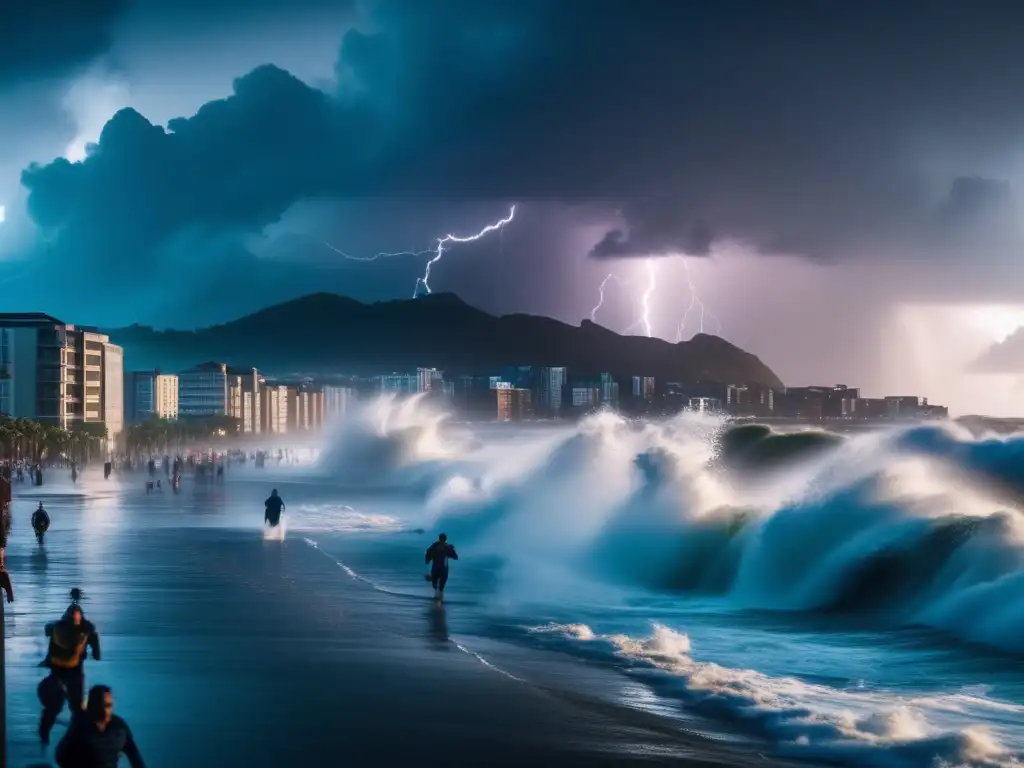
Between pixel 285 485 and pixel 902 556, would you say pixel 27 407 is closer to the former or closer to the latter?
pixel 285 485

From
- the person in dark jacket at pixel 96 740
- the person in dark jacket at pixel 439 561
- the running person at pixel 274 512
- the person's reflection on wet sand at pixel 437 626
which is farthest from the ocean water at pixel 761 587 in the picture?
the person in dark jacket at pixel 96 740

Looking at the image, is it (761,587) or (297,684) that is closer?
(297,684)

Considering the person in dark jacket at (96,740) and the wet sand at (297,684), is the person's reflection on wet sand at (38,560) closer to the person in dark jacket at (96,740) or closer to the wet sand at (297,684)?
the wet sand at (297,684)

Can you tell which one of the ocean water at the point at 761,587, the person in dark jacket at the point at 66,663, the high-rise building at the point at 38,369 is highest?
the high-rise building at the point at 38,369

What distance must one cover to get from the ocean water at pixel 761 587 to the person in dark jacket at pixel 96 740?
23.0ft

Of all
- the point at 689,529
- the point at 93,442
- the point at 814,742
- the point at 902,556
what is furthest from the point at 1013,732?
the point at 93,442

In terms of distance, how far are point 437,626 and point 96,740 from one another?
13.4 metres

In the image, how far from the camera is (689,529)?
38031 millimetres

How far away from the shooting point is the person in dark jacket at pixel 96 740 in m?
9.12

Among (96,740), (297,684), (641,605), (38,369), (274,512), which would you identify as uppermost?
(38,369)

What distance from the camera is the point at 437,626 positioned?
22453 mm

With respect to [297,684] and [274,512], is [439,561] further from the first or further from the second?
[274,512]

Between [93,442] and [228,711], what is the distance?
168 meters

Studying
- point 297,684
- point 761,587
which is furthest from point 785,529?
point 297,684
